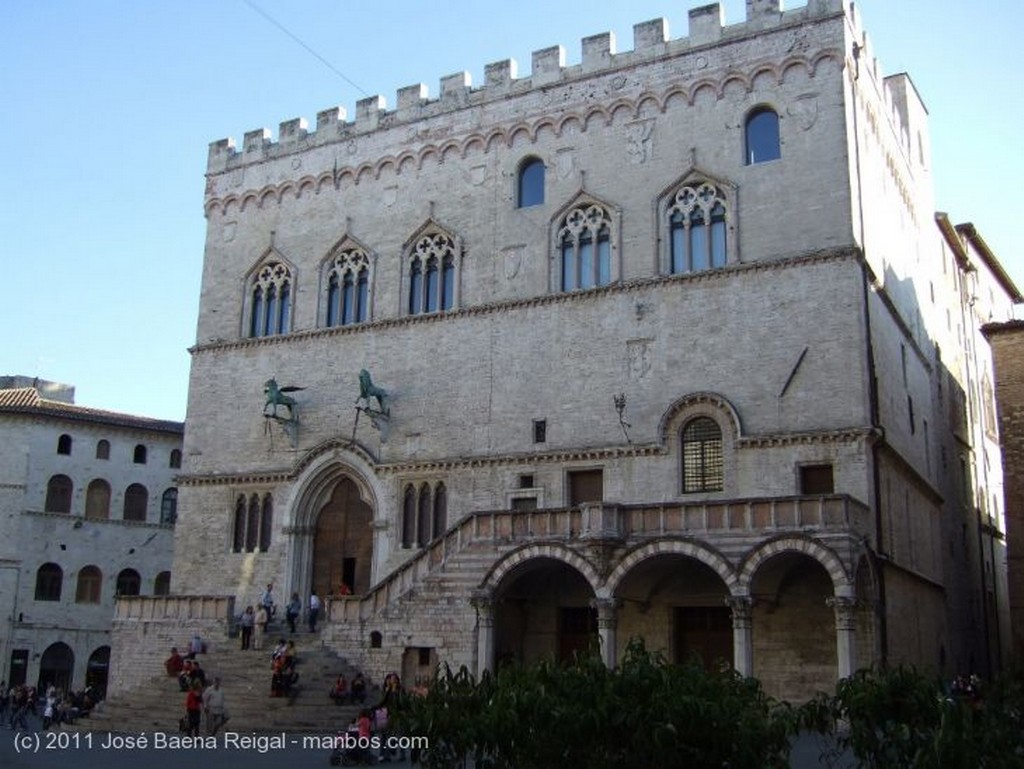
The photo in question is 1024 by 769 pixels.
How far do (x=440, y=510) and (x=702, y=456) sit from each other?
7161 millimetres

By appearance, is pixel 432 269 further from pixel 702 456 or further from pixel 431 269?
pixel 702 456

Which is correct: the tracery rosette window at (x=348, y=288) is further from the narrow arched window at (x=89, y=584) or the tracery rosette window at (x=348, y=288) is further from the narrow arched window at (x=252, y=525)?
the narrow arched window at (x=89, y=584)

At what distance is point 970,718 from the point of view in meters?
8.26

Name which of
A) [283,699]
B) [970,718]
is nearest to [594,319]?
[283,699]

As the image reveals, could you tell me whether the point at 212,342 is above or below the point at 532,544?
above

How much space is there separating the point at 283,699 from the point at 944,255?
27.5 m

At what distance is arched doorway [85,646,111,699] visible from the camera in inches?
1706

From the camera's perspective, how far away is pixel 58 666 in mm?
42625

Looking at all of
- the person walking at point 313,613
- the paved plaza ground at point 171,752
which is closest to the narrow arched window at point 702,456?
the paved plaza ground at point 171,752

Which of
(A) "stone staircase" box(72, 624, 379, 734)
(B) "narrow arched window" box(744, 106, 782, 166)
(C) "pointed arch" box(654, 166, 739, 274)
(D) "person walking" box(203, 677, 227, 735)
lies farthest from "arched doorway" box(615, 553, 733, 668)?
(B) "narrow arched window" box(744, 106, 782, 166)

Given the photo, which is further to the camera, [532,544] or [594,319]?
[594,319]

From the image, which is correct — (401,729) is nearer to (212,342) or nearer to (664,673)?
(664,673)

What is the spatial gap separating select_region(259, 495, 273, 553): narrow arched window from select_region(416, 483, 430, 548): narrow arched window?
4875 millimetres

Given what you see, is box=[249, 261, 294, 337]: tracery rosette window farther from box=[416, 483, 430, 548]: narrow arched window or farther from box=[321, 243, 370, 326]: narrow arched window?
box=[416, 483, 430, 548]: narrow arched window
